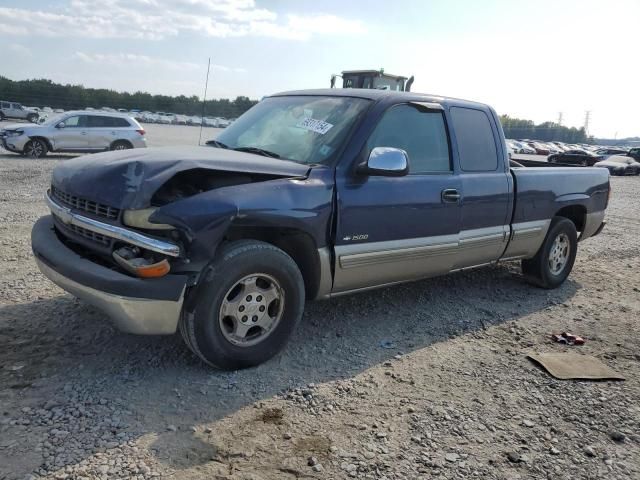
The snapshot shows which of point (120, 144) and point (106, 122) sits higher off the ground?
point (106, 122)

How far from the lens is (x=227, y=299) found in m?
3.43

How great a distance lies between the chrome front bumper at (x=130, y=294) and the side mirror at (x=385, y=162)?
5.07 ft

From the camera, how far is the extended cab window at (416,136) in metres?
4.24

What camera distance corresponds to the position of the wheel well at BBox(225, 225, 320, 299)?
3609mm

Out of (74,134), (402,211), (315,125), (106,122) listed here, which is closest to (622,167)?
(106,122)

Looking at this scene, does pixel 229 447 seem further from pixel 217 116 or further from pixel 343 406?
pixel 217 116

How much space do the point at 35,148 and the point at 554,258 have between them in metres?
15.9

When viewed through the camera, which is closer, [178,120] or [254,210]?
[254,210]

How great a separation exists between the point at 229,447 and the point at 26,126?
17.1 metres

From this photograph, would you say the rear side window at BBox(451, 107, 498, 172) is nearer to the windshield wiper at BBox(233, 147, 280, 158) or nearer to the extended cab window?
the extended cab window

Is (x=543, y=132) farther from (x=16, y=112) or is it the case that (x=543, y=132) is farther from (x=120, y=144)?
(x=120, y=144)

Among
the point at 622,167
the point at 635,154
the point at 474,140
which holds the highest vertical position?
the point at 635,154

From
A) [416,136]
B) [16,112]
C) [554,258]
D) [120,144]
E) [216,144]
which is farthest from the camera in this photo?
[16,112]

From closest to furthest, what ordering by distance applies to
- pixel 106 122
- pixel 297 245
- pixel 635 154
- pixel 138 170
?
pixel 138 170 → pixel 297 245 → pixel 106 122 → pixel 635 154
